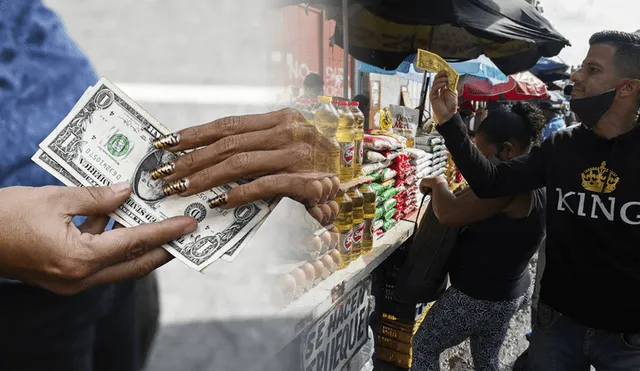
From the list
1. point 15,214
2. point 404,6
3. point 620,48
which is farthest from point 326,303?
point 404,6

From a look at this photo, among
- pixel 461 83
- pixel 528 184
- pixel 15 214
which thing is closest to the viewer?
pixel 15 214

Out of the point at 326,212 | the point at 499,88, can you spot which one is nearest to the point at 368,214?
the point at 326,212

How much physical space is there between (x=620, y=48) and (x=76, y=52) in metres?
1.94

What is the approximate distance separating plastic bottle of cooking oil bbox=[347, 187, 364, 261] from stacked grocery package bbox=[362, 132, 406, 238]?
0.95ft

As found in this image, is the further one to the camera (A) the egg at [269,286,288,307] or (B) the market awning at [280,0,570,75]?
(B) the market awning at [280,0,570,75]

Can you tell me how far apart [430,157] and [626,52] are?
213 centimetres

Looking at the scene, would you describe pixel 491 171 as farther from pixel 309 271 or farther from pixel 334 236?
→ pixel 309 271

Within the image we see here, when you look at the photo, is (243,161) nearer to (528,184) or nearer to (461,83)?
(528,184)

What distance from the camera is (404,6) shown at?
8.41ft

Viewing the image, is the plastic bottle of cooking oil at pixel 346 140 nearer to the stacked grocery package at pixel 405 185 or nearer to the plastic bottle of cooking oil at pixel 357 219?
the plastic bottle of cooking oil at pixel 357 219

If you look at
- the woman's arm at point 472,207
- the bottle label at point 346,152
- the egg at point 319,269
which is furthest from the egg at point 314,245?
the woman's arm at point 472,207

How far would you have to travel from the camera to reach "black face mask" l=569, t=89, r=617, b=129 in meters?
1.68

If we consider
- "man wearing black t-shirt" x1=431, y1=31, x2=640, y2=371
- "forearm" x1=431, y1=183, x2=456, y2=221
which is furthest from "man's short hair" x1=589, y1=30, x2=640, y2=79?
"forearm" x1=431, y1=183, x2=456, y2=221

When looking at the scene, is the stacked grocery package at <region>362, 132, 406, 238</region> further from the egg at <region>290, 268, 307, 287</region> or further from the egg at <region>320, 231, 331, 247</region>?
the egg at <region>290, 268, 307, 287</region>
